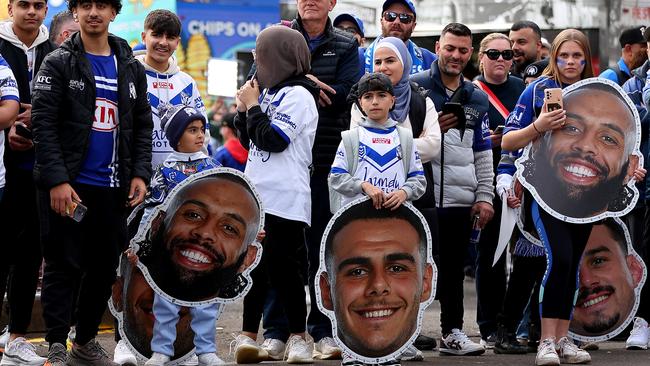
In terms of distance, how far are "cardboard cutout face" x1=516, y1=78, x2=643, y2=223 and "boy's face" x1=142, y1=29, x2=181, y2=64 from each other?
2137 millimetres

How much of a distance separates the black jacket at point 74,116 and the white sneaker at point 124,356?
0.95 meters

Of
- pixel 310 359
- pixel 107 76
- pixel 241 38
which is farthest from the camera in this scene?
pixel 241 38

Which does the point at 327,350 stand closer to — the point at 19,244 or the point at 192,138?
the point at 192,138

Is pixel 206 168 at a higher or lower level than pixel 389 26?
lower

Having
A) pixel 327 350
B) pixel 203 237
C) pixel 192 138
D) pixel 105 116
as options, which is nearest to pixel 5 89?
pixel 105 116

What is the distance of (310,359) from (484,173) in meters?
1.74

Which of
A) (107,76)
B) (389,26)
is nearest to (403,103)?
(389,26)

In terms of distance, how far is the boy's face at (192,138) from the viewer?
7.82 m

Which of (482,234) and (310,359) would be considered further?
Result: (482,234)

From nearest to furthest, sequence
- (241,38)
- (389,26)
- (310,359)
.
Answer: (310,359)
(389,26)
(241,38)

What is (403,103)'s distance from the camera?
332 inches

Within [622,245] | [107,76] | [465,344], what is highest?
[107,76]

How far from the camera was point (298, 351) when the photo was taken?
26.4 feet

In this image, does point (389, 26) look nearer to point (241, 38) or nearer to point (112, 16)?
point (112, 16)
